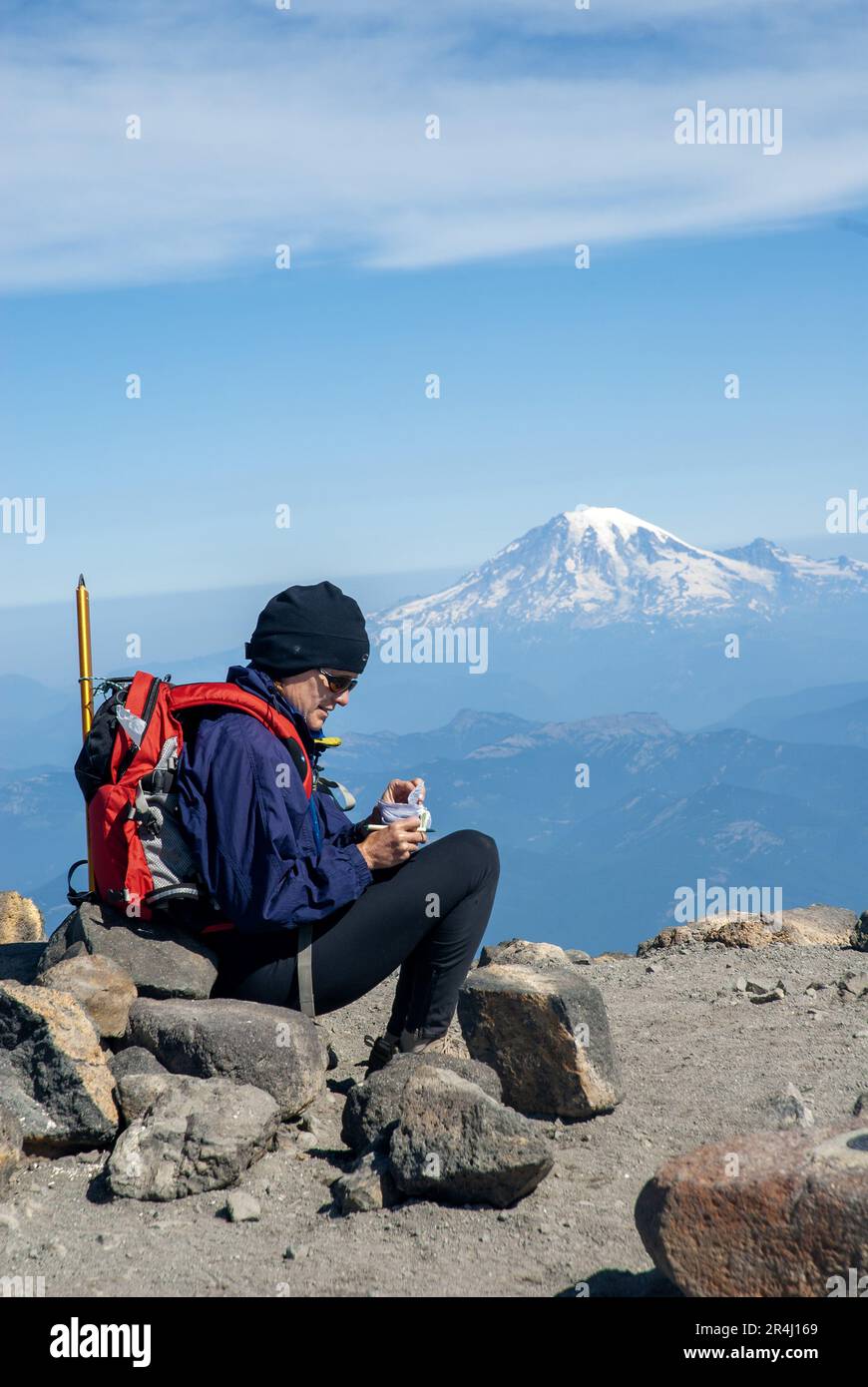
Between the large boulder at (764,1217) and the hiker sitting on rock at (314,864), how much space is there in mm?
1931

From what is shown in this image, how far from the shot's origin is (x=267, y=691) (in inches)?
210

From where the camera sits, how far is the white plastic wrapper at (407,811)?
551cm

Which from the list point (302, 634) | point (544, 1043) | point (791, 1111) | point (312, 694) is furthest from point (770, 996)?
point (302, 634)

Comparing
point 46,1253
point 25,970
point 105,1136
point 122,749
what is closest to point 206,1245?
point 46,1253

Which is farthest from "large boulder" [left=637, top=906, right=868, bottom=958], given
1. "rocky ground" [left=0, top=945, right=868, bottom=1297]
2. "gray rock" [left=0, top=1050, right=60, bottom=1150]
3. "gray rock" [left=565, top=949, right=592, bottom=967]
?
"gray rock" [left=0, top=1050, right=60, bottom=1150]

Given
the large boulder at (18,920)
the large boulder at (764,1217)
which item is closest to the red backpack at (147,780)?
the large boulder at (764,1217)

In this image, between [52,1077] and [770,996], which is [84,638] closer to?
[52,1077]

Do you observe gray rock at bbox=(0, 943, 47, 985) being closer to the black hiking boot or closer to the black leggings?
the black leggings

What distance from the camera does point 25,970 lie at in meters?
6.52

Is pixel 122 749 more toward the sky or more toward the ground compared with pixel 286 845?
more toward the sky
